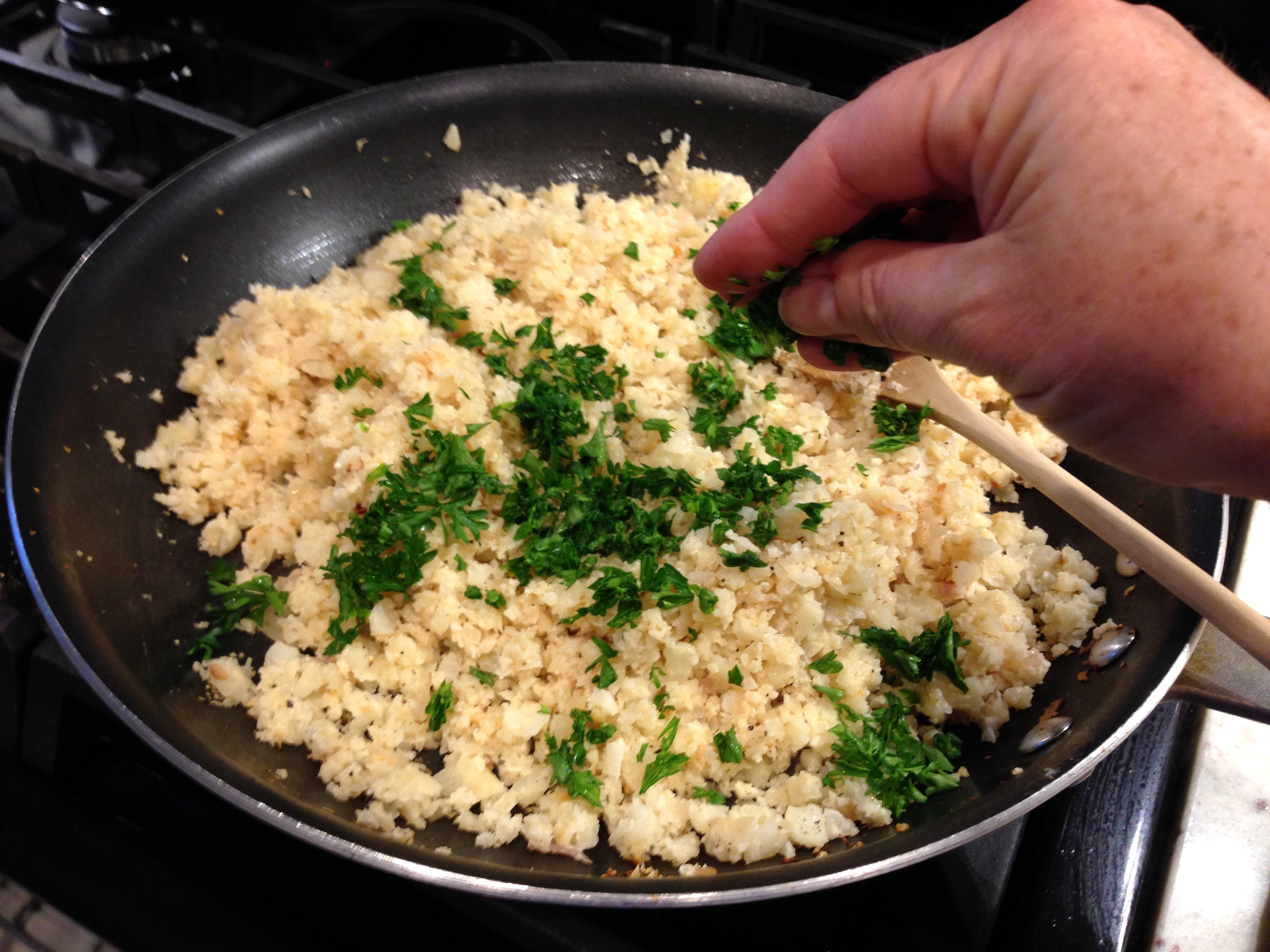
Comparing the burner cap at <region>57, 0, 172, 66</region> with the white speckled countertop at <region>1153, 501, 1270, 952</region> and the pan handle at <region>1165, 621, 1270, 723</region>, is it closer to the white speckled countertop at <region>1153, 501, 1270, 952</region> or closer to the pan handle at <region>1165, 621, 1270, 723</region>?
the pan handle at <region>1165, 621, 1270, 723</region>

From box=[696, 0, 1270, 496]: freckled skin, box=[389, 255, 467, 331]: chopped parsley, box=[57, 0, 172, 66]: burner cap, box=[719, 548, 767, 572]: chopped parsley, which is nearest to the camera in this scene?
box=[696, 0, 1270, 496]: freckled skin

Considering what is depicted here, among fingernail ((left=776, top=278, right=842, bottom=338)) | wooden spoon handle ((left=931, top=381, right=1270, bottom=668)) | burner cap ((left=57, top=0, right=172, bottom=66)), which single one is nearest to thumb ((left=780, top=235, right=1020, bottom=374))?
fingernail ((left=776, top=278, right=842, bottom=338))

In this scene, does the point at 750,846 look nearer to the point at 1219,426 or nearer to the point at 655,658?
the point at 655,658

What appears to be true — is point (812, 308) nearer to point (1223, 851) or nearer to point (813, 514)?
point (813, 514)

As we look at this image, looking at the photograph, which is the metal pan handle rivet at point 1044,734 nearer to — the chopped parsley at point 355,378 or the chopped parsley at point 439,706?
the chopped parsley at point 439,706

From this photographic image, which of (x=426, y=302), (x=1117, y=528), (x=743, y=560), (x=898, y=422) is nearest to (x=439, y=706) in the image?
(x=743, y=560)

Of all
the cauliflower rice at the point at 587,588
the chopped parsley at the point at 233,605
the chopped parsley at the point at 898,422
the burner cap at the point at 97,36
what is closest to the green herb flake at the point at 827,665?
the cauliflower rice at the point at 587,588
